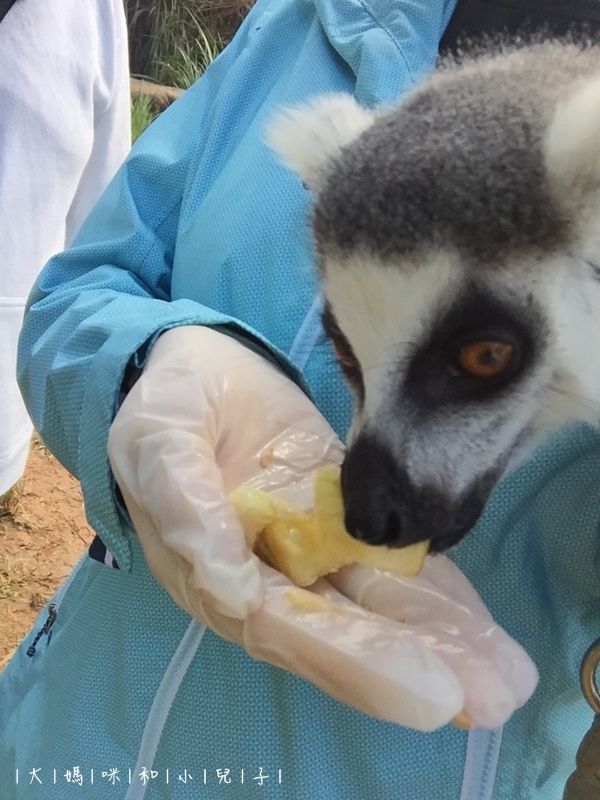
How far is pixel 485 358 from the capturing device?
Answer: 0.54 meters

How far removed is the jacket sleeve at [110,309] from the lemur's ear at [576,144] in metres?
0.32

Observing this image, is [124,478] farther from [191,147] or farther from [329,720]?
[191,147]

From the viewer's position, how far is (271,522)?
618 millimetres

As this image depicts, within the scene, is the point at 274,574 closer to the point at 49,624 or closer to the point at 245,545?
the point at 245,545

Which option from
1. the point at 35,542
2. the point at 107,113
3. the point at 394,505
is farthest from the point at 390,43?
the point at 35,542

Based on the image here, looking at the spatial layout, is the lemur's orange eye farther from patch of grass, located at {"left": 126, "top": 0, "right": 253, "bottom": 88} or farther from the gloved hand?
patch of grass, located at {"left": 126, "top": 0, "right": 253, "bottom": 88}

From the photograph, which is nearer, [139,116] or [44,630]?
[44,630]

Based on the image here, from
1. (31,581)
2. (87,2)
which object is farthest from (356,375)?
(31,581)

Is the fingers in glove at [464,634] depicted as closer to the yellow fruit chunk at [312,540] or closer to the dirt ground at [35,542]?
the yellow fruit chunk at [312,540]

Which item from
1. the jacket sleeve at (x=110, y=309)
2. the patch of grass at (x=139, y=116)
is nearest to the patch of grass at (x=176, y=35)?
the patch of grass at (x=139, y=116)

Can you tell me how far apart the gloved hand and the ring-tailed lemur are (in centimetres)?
7

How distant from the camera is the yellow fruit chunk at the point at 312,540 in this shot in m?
0.60

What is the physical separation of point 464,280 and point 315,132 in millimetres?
232

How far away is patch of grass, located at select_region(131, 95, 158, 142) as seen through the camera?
310cm
